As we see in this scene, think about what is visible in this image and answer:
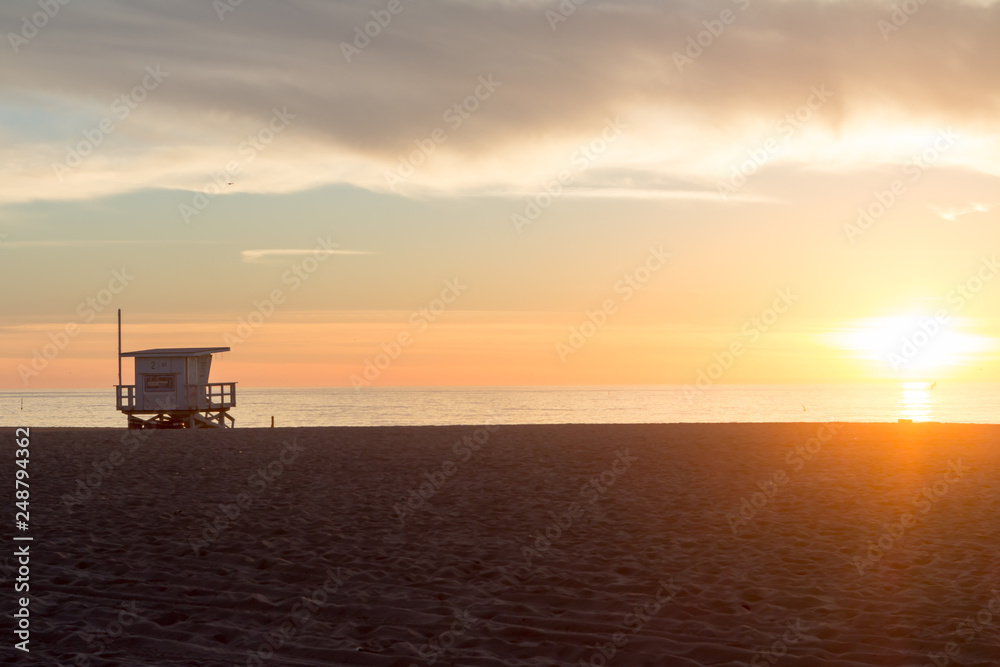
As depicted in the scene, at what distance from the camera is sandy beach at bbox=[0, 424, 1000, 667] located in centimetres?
645

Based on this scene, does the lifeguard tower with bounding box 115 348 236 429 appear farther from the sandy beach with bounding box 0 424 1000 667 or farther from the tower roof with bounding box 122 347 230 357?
the sandy beach with bounding box 0 424 1000 667

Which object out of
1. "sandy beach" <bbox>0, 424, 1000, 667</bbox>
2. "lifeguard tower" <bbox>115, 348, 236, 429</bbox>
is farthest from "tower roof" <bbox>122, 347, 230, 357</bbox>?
"sandy beach" <bbox>0, 424, 1000, 667</bbox>

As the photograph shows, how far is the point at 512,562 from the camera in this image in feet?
30.5

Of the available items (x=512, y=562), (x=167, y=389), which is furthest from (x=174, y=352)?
(x=512, y=562)

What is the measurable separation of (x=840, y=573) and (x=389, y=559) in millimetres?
5138

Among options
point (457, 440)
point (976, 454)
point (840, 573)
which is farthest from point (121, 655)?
point (976, 454)

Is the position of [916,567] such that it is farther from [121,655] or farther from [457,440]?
[457,440]

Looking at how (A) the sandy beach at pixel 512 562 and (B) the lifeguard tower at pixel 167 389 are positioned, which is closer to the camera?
(A) the sandy beach at pixel 512 562

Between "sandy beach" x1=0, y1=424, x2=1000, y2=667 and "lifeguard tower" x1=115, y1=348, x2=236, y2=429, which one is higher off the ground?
"lifeguard tower" x1=115, y1=348, x2=236, y2=429

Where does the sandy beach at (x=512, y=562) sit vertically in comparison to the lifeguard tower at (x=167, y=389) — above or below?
below

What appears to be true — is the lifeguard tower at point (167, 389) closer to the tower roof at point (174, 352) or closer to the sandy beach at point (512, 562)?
the tower roof at point (174, 352)

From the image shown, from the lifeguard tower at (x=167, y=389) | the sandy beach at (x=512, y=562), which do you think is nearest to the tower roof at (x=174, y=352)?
the lifeguard tower at (x=167, y=389)

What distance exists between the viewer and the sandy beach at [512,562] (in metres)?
6.45

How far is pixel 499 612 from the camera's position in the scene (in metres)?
7.36
